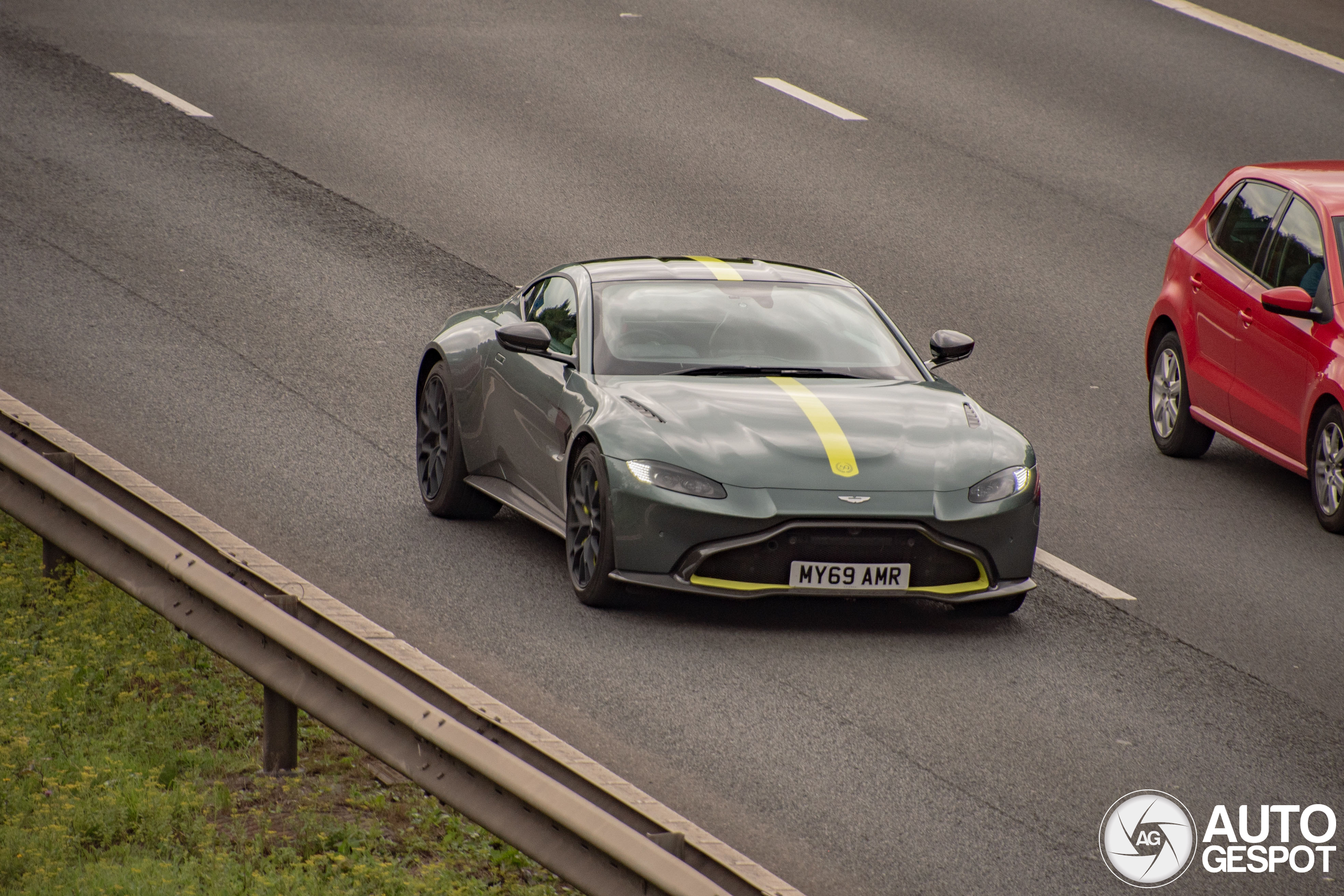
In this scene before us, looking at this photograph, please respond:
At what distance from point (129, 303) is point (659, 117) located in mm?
6881

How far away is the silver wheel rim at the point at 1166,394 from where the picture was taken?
1209 cm

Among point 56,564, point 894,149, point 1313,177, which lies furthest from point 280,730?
point 894,149

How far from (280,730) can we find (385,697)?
951mm

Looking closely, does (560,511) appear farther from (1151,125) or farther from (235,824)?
(1151,125)

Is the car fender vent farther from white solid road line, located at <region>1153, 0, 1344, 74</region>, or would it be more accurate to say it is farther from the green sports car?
white solid road line, located at <region>1153, 0, 1344, 74</region>

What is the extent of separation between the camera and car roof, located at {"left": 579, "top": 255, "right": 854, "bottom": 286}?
32.3 ft

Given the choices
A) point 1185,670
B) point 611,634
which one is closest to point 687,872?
point 611,634

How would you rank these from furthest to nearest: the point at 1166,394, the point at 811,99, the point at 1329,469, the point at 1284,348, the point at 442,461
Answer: the point at 811,99 → the point at 1166,394 → the point at 1284,348 → the point at 1329,469 → the point at 442,461

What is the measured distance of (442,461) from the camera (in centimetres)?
1020

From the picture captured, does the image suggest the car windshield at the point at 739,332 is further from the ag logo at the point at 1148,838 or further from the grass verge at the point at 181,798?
the ag logo at the point at 1148,838

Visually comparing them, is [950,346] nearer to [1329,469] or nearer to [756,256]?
[1329,469]

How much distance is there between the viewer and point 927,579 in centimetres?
819

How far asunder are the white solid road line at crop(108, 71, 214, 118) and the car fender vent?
10.7 m

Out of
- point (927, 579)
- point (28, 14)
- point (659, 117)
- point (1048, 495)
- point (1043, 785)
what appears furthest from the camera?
point (28, 14)
